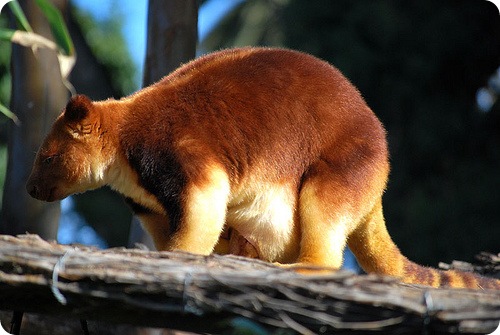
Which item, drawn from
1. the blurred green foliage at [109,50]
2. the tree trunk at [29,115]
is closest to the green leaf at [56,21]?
the tree trunk at [29,115]

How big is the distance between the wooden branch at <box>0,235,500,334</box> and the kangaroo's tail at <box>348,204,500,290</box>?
1140 mm

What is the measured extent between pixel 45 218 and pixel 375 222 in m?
1.64

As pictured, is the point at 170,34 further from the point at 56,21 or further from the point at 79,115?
the point at 56,21

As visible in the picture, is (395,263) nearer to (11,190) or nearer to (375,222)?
(375,222)

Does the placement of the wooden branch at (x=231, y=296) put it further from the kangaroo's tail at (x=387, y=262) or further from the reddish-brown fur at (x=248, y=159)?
the kangaroo's tail at (x=387, y=262)

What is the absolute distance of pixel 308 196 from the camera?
344cm

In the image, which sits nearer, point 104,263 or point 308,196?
point 104,263

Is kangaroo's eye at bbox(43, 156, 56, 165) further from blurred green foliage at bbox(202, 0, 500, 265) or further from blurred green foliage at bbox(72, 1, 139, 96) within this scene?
blurred green foliage at bbox(202, 0, 500, 265)

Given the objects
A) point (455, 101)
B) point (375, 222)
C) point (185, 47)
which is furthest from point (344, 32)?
point (375, 222)

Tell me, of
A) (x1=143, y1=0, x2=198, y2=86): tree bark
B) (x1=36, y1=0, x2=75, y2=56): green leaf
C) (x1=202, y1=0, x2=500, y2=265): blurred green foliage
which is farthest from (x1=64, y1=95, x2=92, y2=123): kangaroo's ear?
(x1=202, y1=0, x2=500, y2=265): blurred green foliage

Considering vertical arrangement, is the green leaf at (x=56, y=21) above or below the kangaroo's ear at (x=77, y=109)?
above

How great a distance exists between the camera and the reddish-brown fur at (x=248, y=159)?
3.38 m

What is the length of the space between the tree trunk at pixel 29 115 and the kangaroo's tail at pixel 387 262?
156cm

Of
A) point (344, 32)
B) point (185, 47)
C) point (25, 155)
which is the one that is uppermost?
point (344, 32)
